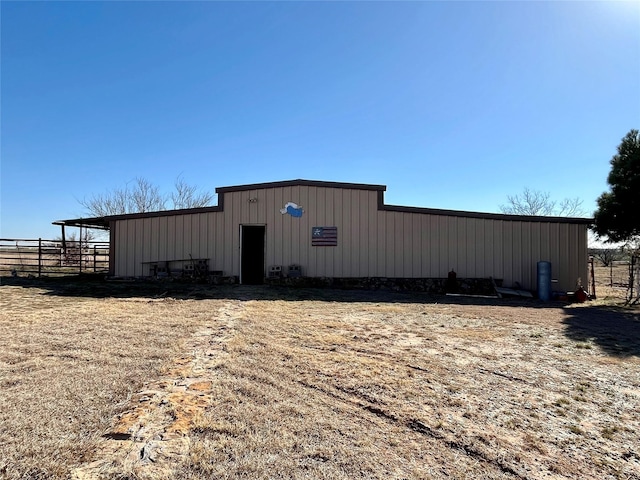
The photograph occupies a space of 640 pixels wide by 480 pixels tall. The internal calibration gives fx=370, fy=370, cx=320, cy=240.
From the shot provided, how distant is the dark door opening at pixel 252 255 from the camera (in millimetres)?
13281

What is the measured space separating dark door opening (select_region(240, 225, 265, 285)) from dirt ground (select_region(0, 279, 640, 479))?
23.1 feet

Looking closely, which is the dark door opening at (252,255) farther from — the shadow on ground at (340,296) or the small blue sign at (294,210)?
the shadow on ground at (340,296)

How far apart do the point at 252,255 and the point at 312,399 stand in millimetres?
11174

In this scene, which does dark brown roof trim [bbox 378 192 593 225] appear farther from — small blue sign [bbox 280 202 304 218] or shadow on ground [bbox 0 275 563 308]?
small blue sign [bbox 280 202 304 218]

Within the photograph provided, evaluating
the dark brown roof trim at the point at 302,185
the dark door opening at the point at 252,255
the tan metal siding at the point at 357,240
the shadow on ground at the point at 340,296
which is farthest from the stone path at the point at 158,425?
the dark door opening at the point at 252,255

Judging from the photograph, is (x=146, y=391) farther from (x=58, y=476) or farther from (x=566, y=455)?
(x=566, y=455)

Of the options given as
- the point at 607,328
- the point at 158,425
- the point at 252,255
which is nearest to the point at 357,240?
the point at 252,255

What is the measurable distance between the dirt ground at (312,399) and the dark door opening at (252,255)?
7.03 m

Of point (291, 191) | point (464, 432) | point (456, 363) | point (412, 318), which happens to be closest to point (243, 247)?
point (291, 191)

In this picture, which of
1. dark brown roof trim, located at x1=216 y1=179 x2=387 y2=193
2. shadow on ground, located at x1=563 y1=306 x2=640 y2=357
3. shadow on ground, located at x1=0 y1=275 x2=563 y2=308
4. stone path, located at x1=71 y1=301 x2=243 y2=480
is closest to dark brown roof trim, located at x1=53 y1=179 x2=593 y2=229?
dark brown roof trim, located at x1=216 y1=179 x2=387 y2=193

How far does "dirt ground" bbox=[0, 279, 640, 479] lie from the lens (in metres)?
2.26

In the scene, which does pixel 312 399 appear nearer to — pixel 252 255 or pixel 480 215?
pixel 480 215

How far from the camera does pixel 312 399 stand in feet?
10.3

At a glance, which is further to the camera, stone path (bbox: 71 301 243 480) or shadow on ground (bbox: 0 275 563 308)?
shadow on ground (bbox: 0 275 563 308)
